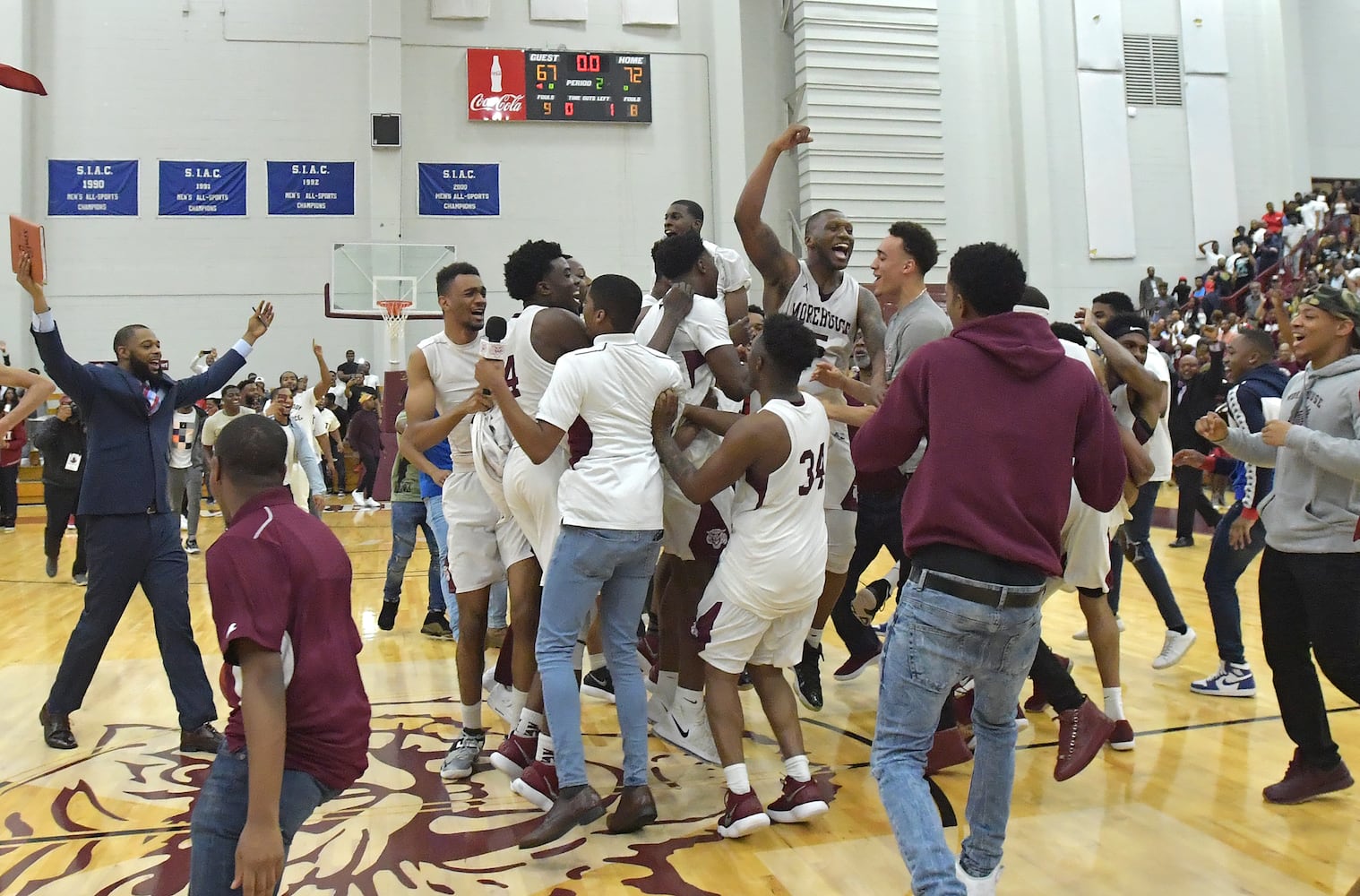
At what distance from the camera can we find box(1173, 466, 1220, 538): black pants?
30.7ft

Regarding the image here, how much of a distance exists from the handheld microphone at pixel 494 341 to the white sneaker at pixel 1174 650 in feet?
12.7

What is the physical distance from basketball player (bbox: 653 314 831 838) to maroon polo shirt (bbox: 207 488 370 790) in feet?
4.94

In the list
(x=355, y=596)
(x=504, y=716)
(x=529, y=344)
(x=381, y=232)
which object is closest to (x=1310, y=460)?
(x=529, y=344)

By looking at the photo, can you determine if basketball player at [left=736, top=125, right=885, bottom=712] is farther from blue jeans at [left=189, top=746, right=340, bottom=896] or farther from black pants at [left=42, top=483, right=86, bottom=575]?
black pants at [left=42, top=483, right=86, bottom=575]

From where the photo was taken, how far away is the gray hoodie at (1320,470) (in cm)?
336

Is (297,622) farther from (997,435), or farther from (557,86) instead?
(557,86)

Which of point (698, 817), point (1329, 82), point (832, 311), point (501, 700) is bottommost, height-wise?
point (698, 817)

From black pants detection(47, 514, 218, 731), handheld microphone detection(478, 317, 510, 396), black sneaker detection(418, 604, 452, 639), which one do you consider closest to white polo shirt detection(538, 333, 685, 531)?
handheld microphone detection(478, 317, 510, 396)

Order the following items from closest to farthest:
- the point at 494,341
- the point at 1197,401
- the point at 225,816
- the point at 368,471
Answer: the point at 225,816
the point at 494,341
the point at 1197,401
the point at 368,471

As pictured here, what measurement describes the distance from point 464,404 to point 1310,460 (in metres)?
2.98

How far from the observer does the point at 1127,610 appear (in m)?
7.23

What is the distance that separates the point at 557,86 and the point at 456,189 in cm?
263

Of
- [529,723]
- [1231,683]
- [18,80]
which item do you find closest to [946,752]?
[529,723]

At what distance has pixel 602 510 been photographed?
132 inches
